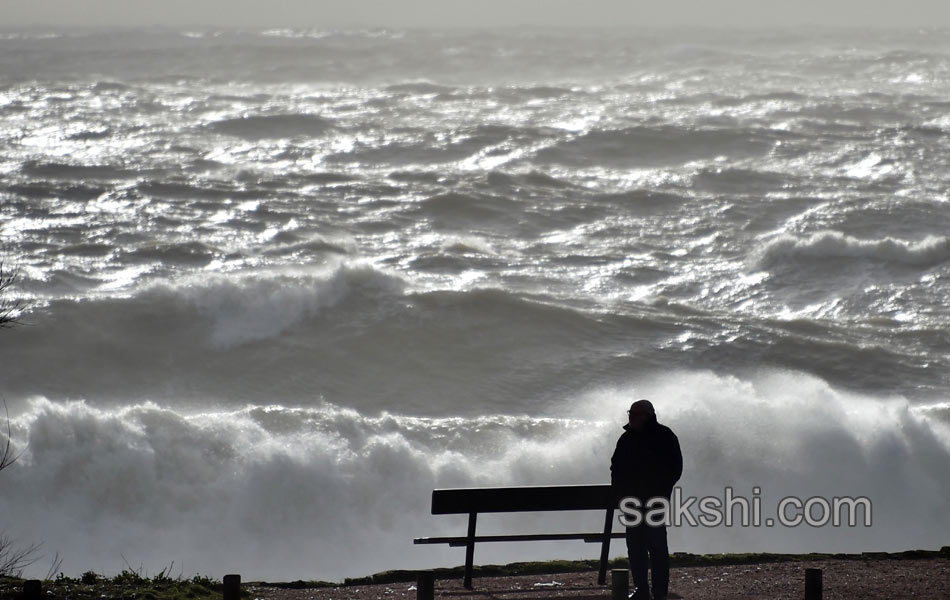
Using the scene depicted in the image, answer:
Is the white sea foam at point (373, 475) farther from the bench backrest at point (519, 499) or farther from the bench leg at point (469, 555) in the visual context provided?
the bench backrest at point (519, 499)

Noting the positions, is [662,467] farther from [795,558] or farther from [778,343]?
[778,343]

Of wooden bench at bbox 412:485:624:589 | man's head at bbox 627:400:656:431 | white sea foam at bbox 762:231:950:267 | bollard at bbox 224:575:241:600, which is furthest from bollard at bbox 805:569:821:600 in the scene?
white sea foam at bbox 762:231:950:267

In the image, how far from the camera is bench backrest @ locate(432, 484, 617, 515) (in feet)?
25.2

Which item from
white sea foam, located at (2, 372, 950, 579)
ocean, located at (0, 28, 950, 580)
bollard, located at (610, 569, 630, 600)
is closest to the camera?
bollard, located at (610, 569, 630, 600)

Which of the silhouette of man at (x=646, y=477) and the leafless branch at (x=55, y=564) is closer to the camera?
the silhouette of man at (x=646, y=477)

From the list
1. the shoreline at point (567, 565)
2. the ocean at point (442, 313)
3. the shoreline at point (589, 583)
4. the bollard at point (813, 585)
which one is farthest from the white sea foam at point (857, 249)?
the bollard at point (813, 585)

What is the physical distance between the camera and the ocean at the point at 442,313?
12.2 m

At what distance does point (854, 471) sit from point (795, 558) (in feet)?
15.3

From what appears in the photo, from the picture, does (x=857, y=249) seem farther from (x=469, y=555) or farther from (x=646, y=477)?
(x=646, y=477)

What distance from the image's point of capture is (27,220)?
2302cm

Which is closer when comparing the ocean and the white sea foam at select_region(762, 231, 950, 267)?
the ocean

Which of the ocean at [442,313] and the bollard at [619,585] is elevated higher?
the ocean at [442,313]

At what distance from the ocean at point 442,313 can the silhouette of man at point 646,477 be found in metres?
4.78

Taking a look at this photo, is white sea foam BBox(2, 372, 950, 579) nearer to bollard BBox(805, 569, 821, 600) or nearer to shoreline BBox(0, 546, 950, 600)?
shoreline BBox(0, 546, 950, 600)
